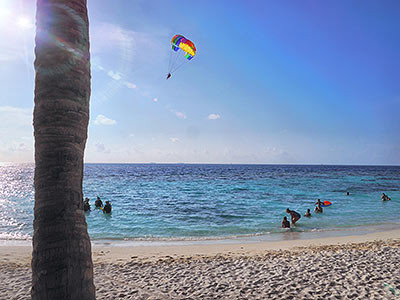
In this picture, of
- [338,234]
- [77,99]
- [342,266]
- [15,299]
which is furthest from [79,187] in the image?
[338,234]

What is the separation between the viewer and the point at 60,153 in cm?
306

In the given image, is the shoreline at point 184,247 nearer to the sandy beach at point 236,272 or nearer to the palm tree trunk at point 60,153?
the sandy beach at point 236,272

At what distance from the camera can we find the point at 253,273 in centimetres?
777

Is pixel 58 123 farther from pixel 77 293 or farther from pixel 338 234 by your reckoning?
pixel 338 234

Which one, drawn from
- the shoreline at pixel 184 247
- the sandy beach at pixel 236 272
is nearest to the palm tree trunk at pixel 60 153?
the sandy beach at pixel 236 272

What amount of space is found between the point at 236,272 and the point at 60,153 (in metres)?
6.73

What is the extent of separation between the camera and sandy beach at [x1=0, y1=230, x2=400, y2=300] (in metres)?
6.42

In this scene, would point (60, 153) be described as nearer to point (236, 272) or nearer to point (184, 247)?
point (236, 272)

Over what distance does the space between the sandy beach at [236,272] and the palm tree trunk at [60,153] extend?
12.4 ft

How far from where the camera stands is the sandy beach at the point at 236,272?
6418mm

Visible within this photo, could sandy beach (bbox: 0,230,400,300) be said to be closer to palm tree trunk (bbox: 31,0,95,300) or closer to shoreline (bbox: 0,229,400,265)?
shoreline (bbox: 0,229,400,265)

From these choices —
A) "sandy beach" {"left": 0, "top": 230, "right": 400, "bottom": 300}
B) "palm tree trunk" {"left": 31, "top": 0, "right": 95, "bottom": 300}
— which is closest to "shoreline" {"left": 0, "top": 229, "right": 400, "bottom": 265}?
"sandy beach" {"left": 0, "top": 230, "right": 400, "bottom": 300}

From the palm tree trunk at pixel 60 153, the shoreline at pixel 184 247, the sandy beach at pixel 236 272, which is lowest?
the shoreline at pixel 184 247

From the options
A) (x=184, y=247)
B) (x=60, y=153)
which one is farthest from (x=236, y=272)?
(x=60, y=153)
